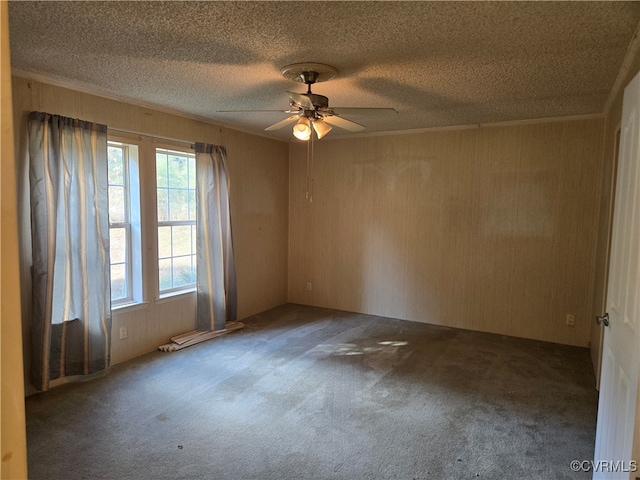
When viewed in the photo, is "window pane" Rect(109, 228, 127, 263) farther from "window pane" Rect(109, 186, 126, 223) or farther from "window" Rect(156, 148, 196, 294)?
"window" Rect(156, 148, 196, 294)

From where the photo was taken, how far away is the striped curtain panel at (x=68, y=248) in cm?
295

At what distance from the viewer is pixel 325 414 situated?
2.81 m

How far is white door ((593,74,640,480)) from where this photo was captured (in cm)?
155

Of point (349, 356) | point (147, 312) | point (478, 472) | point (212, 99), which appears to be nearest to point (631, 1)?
point (478, 472)

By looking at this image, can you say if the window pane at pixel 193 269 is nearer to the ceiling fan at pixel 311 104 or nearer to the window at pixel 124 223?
the window at pixel 124 223

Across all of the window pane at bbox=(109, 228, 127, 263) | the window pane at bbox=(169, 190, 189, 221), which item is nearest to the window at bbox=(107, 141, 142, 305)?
the window pane at bbox=(109, 228, 127, 263)

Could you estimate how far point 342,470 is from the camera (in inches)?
87.4

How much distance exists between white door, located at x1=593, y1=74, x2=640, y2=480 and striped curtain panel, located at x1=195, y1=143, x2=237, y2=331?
3.60 meters

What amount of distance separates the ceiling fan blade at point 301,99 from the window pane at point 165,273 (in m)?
2.42

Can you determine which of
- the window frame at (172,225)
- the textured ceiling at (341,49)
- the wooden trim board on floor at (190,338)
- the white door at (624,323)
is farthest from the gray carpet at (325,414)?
the textured ceiling at (341,49)

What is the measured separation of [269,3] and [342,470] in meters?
2.46

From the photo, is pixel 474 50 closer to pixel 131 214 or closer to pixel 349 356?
pixel 349 356

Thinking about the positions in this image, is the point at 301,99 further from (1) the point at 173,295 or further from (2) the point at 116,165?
(1) the point at 173,295

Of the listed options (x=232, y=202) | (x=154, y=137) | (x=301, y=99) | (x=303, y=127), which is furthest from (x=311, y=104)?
(x=232, y=202)
